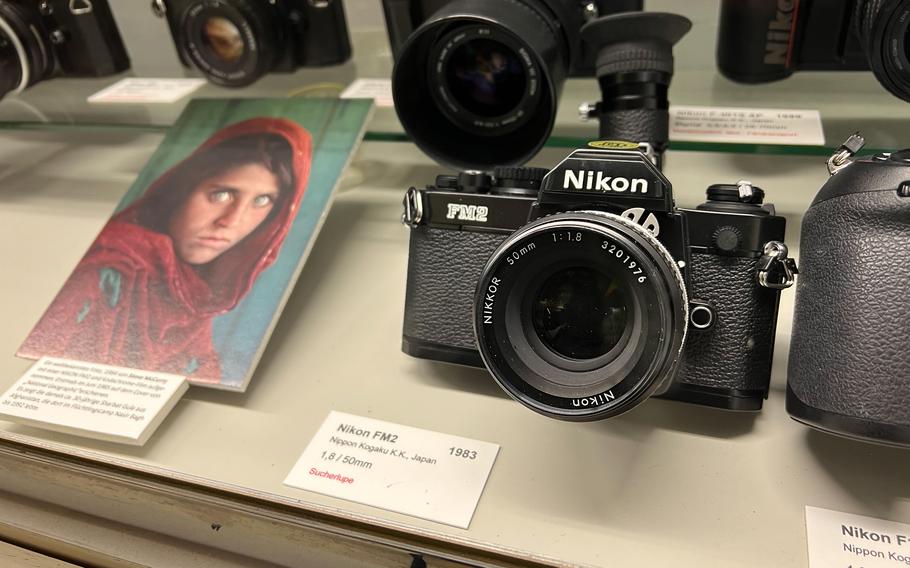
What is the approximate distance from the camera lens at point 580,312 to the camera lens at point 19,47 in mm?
703

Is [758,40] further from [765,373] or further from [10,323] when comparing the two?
[10,323]

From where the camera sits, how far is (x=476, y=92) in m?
0.69

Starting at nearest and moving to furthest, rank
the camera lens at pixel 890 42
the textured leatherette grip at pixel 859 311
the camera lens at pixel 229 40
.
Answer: the textured leatherette grip at pixel 859 311 < the camera lens at pixel 890 42 < the camera lens at pixel 229 40

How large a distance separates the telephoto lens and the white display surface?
0.35 ft

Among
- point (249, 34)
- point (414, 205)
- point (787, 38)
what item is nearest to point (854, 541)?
point (414, 205)

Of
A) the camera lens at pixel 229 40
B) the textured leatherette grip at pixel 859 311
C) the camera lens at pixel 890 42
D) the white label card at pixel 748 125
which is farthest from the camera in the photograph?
the camera lens at pixel 229 40

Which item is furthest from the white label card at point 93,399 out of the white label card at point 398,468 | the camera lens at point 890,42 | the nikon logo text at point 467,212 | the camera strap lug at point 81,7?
the camera lens at point 890,42

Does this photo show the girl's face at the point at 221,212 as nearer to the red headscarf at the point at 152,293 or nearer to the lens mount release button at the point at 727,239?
the red headscarf at the point at 152,293

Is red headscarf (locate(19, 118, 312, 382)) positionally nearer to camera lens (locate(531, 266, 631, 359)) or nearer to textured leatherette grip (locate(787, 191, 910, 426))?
camera lens (locate(531, 266, 631, 359))

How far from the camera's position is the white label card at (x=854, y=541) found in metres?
0.39

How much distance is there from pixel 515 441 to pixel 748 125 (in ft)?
1.22

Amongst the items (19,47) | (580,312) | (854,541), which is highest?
(19,47)

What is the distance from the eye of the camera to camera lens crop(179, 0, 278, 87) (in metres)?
0.75

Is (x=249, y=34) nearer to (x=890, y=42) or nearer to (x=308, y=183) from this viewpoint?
(x=308, y=183)
